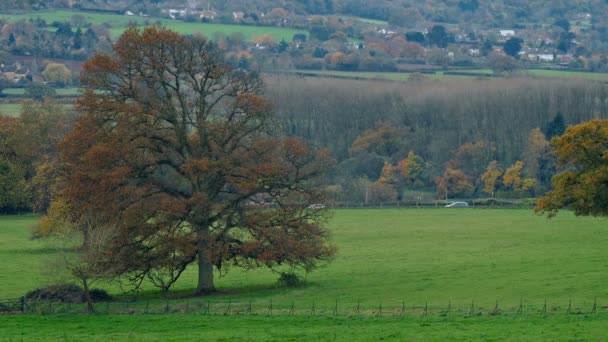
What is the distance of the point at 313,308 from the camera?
51062 mm

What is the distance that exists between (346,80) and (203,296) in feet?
399

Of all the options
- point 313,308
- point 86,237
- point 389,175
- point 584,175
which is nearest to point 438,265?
point 584,175

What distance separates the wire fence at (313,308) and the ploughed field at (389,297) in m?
0.08

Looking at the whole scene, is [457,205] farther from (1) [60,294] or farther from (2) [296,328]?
(2) [296,328]

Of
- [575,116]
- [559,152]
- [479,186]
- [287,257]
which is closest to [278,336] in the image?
[287,257]

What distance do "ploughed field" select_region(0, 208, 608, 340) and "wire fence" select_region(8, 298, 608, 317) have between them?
8 cm

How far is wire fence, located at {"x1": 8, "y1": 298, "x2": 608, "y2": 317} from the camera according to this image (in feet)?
162

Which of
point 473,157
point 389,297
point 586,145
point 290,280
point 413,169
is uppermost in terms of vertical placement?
point 586,145

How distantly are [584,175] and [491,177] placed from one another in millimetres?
65626

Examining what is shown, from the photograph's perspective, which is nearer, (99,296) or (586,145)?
(99,296)

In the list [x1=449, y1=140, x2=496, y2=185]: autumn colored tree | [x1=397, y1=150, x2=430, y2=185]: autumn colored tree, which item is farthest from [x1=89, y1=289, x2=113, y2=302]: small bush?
[x1=449, y1=140, x2=496, y2=185]: autumn colored tree

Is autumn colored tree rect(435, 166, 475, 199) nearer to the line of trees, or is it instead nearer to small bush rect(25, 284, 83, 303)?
the line of trees

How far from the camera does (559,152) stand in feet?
209

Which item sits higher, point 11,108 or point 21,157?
point 21,157
